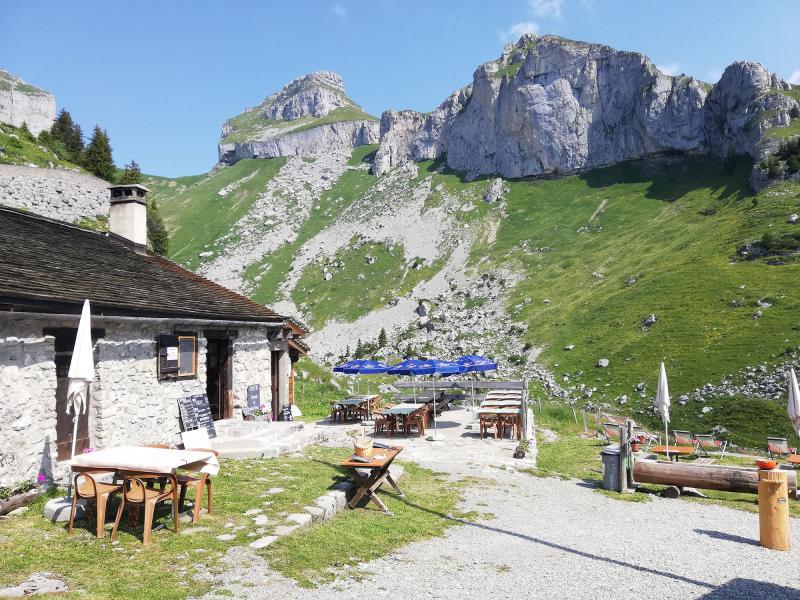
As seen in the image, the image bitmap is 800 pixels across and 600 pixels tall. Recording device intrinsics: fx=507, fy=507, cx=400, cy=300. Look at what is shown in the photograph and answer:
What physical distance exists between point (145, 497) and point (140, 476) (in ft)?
1.32

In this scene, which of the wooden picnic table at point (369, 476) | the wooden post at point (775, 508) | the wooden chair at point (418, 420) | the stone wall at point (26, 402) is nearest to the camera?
the wooden post at point (775, 508)

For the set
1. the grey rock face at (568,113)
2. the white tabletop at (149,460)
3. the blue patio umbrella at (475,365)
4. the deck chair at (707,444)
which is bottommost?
the deck chair at (707,444)

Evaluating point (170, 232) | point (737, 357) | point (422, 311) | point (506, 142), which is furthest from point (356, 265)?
point (737, 357)

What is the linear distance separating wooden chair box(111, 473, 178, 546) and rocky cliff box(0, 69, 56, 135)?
3038 inches

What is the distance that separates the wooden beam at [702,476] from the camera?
448 inches

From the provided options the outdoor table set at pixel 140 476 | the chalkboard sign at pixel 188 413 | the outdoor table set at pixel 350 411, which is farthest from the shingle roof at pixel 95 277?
the outdoor table set at pixel 350 411

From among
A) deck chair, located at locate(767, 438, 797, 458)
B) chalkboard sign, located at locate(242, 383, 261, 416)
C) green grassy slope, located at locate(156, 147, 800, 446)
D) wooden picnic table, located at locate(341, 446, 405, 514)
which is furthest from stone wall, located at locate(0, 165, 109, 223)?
deck chair, located at locate(767, 438, 797, 458)

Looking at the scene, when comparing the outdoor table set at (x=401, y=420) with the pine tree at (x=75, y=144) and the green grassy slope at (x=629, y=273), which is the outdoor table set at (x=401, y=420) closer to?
the green grassy slope at (x=629, y=273)

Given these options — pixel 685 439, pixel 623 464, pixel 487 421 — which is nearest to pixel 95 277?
pixel 487 421

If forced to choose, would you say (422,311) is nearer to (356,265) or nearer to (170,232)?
(356,265)

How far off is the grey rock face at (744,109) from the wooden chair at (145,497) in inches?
2974

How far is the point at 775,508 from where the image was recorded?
8.38 m

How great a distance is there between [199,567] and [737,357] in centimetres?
3720

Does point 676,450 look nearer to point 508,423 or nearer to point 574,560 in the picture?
point 508,423
